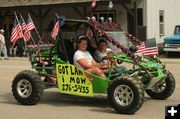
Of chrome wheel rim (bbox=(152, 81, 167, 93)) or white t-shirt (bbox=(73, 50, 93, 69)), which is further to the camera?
chrome wheel rim (bbox=(152, 81, 167, 93))

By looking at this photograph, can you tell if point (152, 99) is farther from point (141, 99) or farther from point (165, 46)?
point (165, 46)

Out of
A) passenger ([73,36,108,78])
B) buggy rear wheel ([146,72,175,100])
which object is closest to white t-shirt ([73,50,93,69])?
passenger ([73,36,108,78])

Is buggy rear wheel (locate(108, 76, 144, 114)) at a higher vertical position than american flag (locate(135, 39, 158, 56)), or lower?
lower

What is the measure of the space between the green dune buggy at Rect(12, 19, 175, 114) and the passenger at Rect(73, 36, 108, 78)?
0.11 meters

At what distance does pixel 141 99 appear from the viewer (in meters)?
7.92

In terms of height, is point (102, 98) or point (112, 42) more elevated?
point (112, 42)

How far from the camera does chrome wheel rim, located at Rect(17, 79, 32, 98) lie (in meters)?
9.09

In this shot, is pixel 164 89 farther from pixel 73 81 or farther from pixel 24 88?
pixel 24 88

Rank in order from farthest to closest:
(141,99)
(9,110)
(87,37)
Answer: (87,37), (9,110), (141,99)

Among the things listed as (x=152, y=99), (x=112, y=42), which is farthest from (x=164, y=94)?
(x=112, y=42)

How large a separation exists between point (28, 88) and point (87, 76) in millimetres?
1257

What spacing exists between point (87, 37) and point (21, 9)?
22223mm

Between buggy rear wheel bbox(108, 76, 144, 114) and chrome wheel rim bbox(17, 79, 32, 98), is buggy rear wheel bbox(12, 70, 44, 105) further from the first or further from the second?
buggy rear wheel bbox(108, 76, 144, 114)

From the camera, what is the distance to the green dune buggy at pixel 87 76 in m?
8.14
